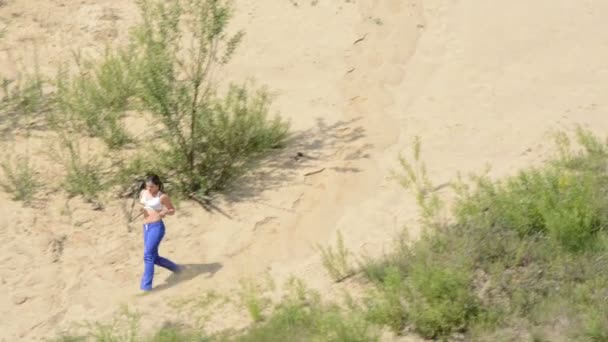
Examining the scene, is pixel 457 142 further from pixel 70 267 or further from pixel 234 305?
pixel 70 267

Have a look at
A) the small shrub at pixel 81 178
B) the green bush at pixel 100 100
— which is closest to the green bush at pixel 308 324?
the small shrub at pixel 81 178

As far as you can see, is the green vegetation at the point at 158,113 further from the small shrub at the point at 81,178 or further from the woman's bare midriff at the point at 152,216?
the woman's bare midriff at the point at 152,216

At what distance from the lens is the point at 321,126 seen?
10.1 metres

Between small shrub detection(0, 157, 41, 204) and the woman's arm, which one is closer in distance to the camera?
the woman's arm

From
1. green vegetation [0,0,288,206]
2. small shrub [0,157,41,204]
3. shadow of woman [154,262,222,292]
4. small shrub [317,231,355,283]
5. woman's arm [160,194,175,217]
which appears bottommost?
shadow of woman [154,262,222,292]

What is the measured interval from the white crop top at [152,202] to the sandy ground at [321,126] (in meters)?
0.56

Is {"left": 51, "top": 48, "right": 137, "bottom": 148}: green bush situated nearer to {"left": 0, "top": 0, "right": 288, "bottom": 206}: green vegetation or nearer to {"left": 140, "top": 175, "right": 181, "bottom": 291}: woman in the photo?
{"left": 0, "top": 0, "right": 288, "bottom": 206}: green vegetation

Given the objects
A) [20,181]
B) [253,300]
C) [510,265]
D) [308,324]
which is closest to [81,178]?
[20,181]

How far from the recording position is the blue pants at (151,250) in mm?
7898

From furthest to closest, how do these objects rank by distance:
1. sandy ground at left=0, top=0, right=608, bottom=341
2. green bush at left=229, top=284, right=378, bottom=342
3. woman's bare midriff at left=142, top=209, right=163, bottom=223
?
1. sandy ground at left=0, top=0, right=608, bottom=341
2. woman's bare midriff at left=142, top=209, right=163, bottom=223
3. green bush at left=229, top=284, right=378, bottom=342

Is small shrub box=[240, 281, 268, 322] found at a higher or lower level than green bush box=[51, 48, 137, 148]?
lower

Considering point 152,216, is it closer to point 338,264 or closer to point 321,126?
point 338,264

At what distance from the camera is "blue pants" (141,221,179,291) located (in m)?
7.90

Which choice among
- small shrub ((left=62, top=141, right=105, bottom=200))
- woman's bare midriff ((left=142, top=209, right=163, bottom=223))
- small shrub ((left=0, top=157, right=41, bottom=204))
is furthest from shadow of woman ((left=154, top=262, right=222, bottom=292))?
small shrub ((left=0, top=157, right=41, bottom=204))
